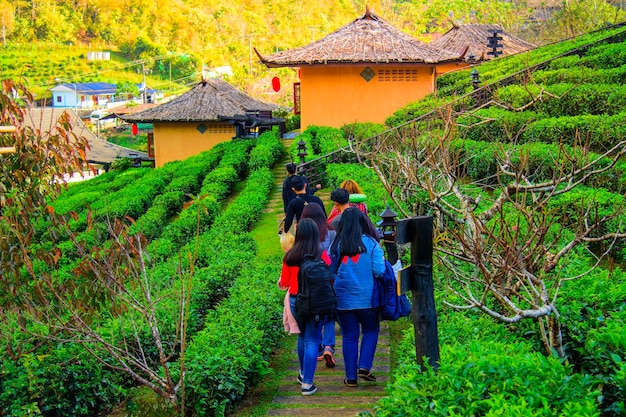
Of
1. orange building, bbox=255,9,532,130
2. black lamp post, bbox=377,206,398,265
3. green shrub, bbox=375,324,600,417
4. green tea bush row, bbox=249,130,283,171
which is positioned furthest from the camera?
orange building, bbox=255,9,532,130

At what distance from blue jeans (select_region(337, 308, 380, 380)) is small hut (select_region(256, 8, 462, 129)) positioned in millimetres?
15923

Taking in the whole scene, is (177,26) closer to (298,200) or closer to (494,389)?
(298,200)

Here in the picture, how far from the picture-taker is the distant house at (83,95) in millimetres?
72375

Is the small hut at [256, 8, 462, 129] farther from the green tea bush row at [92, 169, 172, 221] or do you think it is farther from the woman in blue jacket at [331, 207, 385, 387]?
the woman in blue jacket at [331, 207, 385, 387]

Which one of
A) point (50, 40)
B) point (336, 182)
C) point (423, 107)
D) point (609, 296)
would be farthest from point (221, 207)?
point (50, 40)

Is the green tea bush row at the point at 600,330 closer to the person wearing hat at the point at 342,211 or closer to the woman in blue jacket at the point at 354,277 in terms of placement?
the woman in blue jacket at the point at 354,277

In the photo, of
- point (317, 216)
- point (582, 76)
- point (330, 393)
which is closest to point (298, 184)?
point (317, 216)

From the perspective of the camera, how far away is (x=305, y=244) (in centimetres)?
623

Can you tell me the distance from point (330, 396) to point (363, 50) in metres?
16.5

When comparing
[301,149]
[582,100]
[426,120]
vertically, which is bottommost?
[301,149]

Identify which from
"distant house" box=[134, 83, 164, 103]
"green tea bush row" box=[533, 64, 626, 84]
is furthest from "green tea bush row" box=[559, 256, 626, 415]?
"distant house" box=[134, 83, 164, 103]

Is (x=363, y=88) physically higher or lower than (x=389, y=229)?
higher

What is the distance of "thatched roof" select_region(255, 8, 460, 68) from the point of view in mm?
21250

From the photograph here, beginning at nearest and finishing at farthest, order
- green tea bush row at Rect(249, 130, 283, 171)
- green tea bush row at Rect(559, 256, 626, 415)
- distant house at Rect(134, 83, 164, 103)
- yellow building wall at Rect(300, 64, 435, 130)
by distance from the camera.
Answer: green tea bush row at Rect(559, 256, 626, 415)
green tea bush row at Rect(249, 130, 283, 171)
yellow building wall at Rect(300, 64, 435, 130)
distant house at Rect(134, 83, 164, 103)
